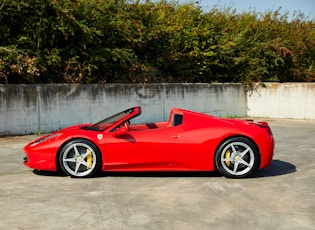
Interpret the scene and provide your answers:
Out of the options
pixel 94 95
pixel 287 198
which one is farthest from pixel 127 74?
pixel 287 198

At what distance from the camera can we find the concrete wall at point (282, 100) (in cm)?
1953

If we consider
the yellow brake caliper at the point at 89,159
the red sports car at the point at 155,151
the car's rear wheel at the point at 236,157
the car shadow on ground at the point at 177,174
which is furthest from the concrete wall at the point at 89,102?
the car's rear wheel at the point at 236,157

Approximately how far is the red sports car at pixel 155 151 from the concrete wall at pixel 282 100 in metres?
13.2

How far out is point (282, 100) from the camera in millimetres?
20297

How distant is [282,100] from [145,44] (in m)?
6.70

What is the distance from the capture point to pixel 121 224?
4695mm

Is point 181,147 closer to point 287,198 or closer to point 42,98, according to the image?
point 287,198

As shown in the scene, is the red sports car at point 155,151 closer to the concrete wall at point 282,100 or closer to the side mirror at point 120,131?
the side mirror at point 120,131

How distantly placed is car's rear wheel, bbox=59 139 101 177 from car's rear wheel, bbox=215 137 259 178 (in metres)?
1.82

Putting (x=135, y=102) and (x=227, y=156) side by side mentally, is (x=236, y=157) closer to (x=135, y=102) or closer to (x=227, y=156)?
(x=227, y=156)

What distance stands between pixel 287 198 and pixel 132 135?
242cm

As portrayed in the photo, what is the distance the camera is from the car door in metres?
6.98

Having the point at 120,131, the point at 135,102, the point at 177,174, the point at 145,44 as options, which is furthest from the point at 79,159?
the point at 145,44

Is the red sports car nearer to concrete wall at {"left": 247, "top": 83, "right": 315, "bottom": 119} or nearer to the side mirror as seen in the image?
the side mirror
